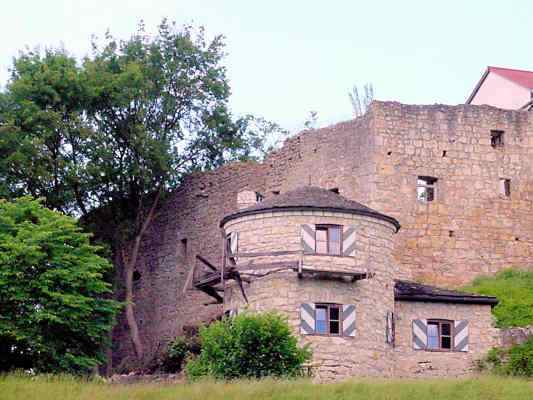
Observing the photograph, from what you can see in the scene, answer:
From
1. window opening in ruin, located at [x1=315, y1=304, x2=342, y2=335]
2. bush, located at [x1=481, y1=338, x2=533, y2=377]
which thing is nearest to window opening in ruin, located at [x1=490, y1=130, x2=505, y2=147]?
bush, located at [x1=481, y1=338, x2=533, y2=377]

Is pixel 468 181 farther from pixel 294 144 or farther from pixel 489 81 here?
pixel 489 81

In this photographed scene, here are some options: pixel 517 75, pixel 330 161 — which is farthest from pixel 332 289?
pixel 517 75

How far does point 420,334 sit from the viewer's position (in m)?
38.0

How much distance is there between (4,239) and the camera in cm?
3781

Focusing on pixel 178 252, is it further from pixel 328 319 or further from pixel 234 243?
pixel 328 319

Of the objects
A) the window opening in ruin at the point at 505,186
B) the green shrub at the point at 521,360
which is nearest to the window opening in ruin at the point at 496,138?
the window opening in ruin at the point at 505,186

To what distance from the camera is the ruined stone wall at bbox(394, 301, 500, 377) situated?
37.6 metres

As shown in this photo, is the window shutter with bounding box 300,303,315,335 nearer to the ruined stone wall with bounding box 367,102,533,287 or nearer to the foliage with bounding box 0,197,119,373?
the foliage with bounding box 0,197,119,373

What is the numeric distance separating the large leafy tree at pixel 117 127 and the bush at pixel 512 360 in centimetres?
1311

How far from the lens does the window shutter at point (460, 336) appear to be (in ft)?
125

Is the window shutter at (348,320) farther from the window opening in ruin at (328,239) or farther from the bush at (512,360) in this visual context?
the bush at (512,360)

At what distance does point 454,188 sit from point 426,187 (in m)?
0.90

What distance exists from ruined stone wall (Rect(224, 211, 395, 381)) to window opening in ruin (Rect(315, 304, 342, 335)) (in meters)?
0.16

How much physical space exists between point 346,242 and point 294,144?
1161 centimetres
